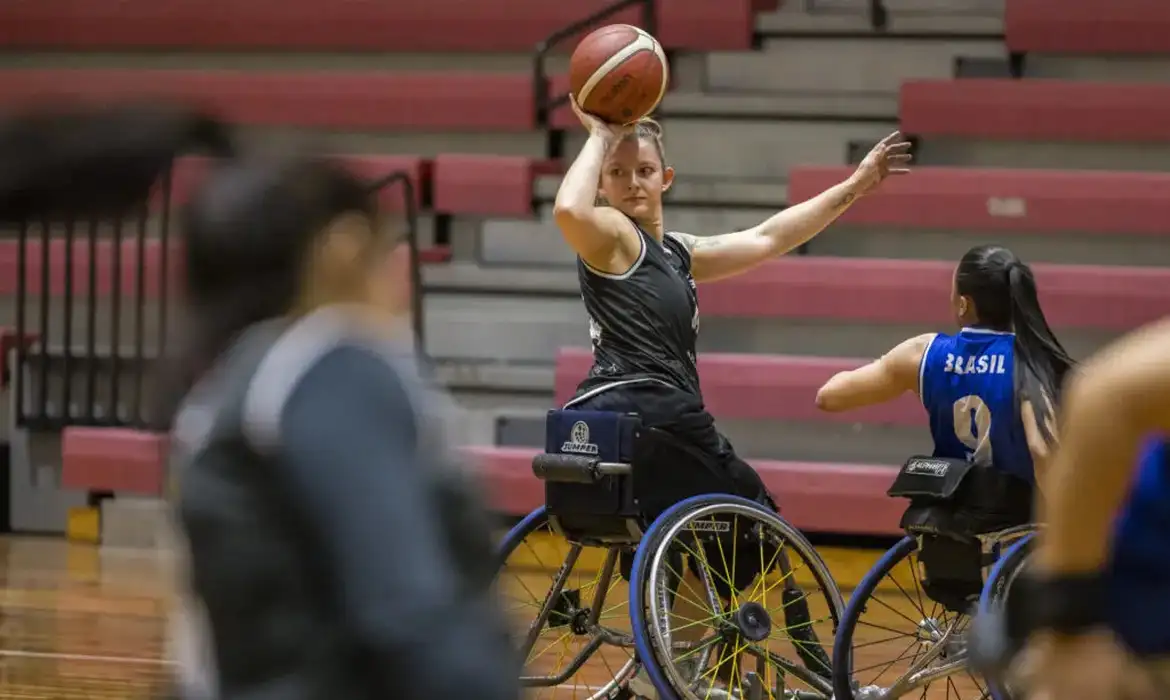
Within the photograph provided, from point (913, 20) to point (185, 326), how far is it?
20.1 ft

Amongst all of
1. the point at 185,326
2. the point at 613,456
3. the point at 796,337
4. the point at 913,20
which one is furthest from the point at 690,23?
the point at 185,326

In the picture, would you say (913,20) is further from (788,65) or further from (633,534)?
(633,534)

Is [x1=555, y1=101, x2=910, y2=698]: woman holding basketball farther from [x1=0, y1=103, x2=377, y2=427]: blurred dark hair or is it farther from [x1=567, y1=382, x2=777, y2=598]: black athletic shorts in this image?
[x1=0, y1=103, x2=377, y2=427]: blurred dark hair

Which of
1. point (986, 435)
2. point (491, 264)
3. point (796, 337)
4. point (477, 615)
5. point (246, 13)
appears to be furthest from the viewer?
point (246, 13)

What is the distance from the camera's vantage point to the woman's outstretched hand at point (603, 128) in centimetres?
368

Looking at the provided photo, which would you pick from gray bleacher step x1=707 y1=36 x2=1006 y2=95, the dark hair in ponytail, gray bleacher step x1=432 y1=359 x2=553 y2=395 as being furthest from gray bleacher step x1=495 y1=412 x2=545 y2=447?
the dark hair in ponytail

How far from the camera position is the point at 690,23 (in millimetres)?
7293

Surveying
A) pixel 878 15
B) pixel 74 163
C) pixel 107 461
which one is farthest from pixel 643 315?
pixel 878 15

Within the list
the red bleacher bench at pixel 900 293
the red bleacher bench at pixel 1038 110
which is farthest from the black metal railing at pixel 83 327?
the red bleacher bench at pixel 1038 110

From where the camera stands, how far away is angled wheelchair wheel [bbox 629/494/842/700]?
3342mm

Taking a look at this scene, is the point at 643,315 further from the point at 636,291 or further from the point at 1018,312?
the point at 1018,312

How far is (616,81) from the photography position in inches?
145

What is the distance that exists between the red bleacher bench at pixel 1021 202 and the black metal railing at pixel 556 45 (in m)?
1.07

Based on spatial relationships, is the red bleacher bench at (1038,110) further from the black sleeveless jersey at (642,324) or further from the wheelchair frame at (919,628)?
the wheelchair frame at (919,628)
